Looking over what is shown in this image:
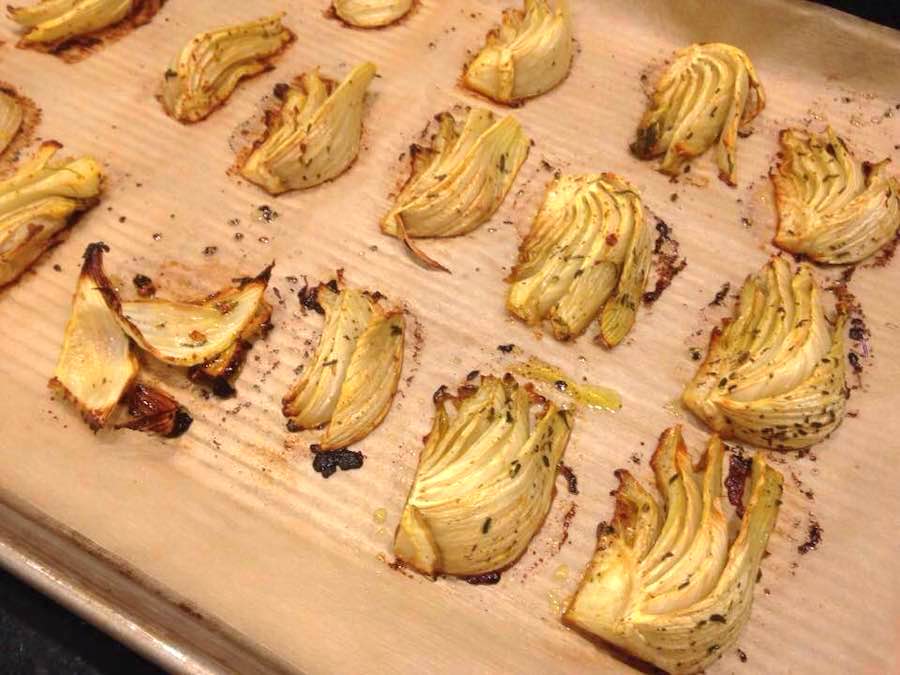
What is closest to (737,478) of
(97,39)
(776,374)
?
(776,374)

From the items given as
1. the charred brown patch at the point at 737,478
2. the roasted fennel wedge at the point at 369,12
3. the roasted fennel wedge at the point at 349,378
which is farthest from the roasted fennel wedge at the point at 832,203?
the roasted fennel wedge at the point at 369,12

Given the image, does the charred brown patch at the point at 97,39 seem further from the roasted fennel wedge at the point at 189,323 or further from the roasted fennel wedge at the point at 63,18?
the roasted fennel wedge at the point at 189,323

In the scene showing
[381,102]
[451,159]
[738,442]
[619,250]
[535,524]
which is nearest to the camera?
[535,524]

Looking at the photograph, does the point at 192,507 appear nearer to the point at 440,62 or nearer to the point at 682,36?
the point at 440,62

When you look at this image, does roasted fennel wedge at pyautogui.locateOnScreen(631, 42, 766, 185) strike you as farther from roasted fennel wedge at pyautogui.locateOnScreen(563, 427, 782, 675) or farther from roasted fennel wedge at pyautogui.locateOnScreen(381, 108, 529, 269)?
roasted fennel wedge at pyautogui.locateOnScreen(563, 427, 782, 675)

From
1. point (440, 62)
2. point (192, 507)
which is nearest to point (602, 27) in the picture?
point (440, 62)

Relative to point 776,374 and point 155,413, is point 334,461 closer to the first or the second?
point 155,413
